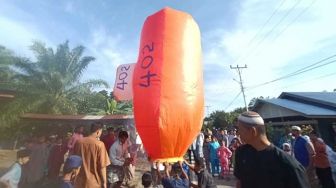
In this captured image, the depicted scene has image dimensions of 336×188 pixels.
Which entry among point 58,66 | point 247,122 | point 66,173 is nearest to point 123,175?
point 66,173

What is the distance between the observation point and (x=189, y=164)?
20.4ft

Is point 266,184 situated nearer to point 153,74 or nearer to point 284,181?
point 284,181

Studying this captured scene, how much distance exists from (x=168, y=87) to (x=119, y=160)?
245 cm

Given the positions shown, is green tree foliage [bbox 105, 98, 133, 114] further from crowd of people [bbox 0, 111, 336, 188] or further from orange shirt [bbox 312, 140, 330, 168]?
orange shirt [bbox 312, 140, 330, 168]

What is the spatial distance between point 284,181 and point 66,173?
3.56 meters

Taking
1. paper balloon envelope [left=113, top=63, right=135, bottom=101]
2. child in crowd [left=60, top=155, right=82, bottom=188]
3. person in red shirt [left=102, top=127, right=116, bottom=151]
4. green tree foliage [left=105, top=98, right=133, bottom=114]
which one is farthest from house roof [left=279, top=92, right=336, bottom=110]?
child in crowd [left=60, top=155, right=82, bottom=188]

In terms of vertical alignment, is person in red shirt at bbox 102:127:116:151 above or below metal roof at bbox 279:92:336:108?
below

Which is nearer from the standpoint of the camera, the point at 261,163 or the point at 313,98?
the point at 261,163

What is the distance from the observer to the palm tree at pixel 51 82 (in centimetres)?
1838

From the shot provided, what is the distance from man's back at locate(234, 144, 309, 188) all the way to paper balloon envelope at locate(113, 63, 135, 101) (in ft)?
21.7

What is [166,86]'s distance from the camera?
500 cm

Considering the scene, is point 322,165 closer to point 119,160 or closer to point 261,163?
point 119,160

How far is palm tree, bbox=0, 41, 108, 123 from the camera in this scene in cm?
1838

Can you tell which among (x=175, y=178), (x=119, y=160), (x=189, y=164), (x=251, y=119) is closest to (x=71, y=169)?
(x=175, y=178)
